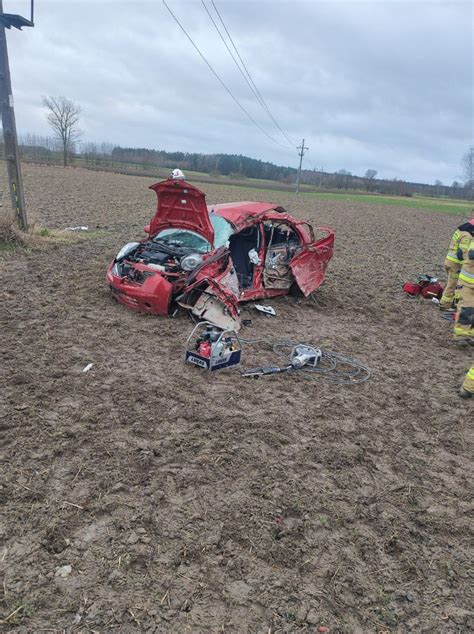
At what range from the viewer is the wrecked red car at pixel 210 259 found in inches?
251

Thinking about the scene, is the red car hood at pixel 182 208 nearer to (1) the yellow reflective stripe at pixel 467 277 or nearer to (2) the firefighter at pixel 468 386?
(1) the yellow reflective stripe at pixel 467 277

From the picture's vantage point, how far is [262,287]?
778 centimetres

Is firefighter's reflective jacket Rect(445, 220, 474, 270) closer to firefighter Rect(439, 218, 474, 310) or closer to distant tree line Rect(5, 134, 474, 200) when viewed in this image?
firefighter Rect(439, 218, 474, 310)

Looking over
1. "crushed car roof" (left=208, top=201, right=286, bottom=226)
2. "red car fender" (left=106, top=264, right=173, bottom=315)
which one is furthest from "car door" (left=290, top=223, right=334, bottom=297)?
"red car fender" (left=106, top=264, right=173, bottom=315)

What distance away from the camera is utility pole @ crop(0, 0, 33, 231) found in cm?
958

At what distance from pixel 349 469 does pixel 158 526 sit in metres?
1.66

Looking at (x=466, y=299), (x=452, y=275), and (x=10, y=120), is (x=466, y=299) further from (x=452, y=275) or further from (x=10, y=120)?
(x=10, y=120)

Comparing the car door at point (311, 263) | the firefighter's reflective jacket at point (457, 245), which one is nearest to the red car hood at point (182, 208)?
the car door at point (311, 263)

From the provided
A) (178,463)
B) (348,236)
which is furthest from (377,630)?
(348,236)

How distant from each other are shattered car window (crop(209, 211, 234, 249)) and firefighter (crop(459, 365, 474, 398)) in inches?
155

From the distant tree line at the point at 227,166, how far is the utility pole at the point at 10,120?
59554 millimetres

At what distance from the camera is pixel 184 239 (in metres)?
7.42

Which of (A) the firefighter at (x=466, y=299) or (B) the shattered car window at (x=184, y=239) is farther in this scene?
→ (B) the shattered car window at (x=184, y=239)

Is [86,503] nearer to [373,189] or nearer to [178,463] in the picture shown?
[178,463]
